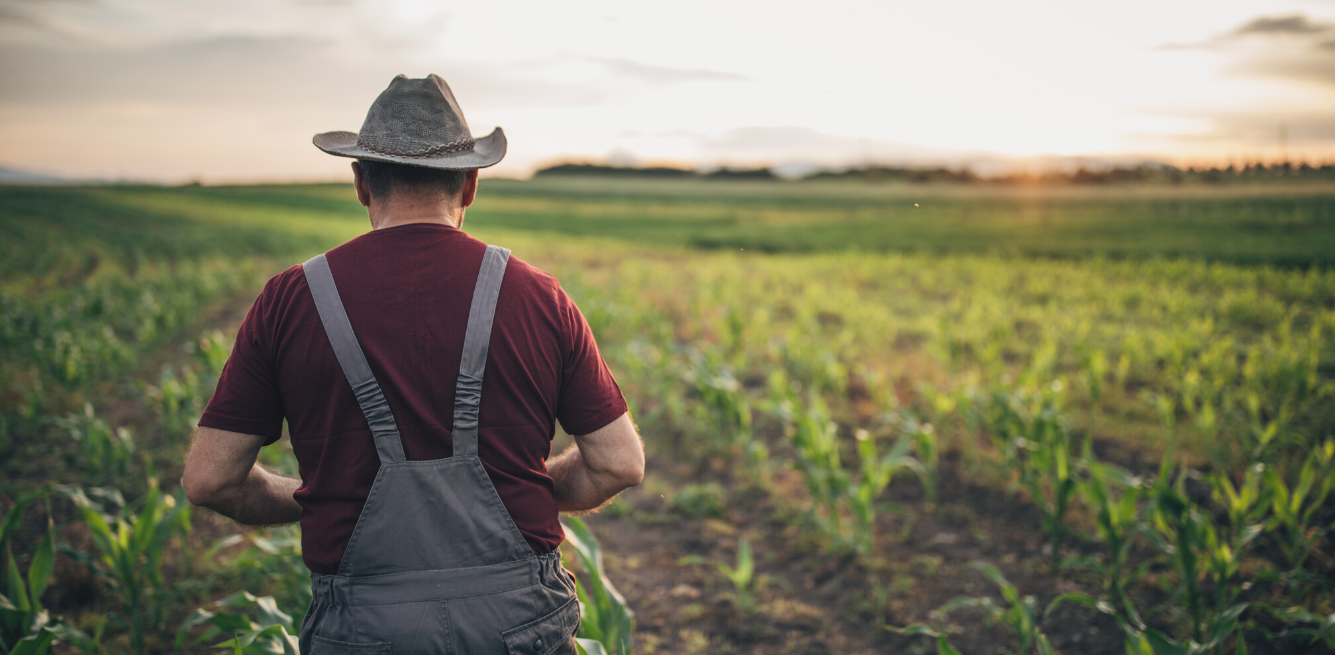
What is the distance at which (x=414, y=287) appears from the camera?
146 cm

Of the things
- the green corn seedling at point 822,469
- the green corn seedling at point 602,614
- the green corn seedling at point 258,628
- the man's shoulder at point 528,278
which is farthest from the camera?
the green corn seedling at point 822,469

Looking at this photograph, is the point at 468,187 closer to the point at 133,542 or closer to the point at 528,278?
the point at 528,278

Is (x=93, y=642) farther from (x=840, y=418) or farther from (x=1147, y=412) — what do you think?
(x=1147, y=412)

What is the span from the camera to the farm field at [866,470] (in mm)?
3379

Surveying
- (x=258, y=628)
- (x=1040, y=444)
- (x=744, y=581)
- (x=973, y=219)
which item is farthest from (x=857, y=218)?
(x=258, y=628)

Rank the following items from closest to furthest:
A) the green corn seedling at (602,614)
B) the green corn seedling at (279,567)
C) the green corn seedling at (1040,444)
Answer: the green corn seedling at (602,614) < the green corn seedling at (279,567) < the green corn seedling at (1040,444)

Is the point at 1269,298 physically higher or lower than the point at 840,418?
higher

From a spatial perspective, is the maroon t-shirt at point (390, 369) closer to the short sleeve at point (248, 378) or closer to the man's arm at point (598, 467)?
the short sleeve at point (248, 378)

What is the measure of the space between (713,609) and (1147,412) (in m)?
5.30

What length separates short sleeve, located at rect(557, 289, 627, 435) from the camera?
1.63m

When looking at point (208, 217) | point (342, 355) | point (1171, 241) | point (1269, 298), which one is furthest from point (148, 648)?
point (208, 217)

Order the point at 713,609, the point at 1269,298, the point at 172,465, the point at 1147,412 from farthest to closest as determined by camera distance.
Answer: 1. the point at 1269,298
2. the point at 1147,412
3. the point at 172,465
4. the point at 713,609

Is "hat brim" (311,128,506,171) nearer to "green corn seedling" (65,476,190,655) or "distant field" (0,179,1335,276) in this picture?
"green corn seedling" (65,476,190,655)

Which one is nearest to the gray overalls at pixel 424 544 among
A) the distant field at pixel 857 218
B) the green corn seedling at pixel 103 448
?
the green corn seedling at pixel 103 448
